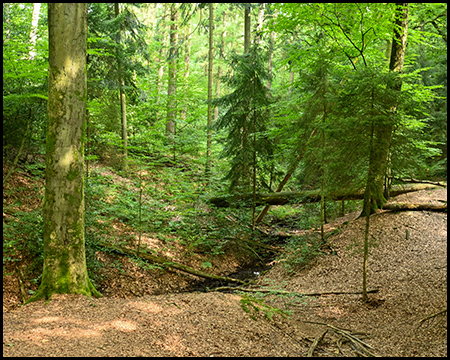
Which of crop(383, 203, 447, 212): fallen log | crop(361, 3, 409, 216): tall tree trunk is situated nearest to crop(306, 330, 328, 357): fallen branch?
crop(361, 3, 409, 216): tall tree trunk

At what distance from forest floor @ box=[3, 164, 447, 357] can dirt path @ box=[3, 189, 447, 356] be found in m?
0.02

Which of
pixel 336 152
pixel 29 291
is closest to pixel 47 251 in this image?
pixel 29 291

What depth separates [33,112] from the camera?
345 inches

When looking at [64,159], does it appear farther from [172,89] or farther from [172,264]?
[172,89]

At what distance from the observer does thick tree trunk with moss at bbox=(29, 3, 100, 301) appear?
18.0ft

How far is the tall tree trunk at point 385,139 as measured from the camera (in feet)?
21.2

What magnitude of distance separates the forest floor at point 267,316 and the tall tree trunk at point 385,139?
68.0 inches

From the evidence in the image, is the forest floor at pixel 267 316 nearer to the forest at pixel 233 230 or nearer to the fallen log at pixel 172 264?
the forest at pixel 233 230

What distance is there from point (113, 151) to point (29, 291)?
9.26m

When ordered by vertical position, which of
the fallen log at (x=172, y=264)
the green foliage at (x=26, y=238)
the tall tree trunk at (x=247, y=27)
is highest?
the tall tree trunk at (x=247, y=27)

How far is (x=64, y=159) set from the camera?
5.60m

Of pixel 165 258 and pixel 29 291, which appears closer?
pixel 29 291

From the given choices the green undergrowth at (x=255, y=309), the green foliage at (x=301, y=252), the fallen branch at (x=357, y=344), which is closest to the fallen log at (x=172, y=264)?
the green foliage at (x=301, y=252)

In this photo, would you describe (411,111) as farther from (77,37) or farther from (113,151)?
(113,151)
